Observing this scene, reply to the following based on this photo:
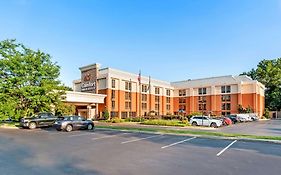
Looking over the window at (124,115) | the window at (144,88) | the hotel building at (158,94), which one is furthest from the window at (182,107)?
the window at (124,115)

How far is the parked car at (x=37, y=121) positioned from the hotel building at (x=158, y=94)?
16.8 meters

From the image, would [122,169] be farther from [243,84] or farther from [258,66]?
[258,66]

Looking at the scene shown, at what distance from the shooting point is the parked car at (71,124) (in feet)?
73.8

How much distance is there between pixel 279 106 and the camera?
230 ft

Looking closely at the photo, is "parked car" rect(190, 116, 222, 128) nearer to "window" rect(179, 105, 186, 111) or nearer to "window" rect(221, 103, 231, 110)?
"window" rect(221, 103, 231, 110)

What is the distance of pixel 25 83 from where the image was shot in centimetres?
2925

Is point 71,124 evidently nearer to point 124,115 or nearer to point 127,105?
point 124,115

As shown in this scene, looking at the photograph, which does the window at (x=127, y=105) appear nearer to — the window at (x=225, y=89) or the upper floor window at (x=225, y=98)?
the upper floor window at (x=225, y=98)

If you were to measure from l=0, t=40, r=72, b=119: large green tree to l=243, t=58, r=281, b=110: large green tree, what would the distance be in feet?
204

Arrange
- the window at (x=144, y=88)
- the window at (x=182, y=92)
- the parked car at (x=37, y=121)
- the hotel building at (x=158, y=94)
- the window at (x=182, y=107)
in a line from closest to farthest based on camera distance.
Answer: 1. the parked car at (x=37, y=121)
2. the hotel building at (x=158, y=94)
3. the window at (x=144, y=88)
4. the window at (x=182, y=107)
5. the window at (x=182, y=92)

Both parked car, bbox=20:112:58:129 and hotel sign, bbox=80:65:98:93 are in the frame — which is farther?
hotel sign, bbox=80:65:98:93

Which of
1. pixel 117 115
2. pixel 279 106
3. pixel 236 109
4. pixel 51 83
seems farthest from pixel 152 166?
pixel 279 106

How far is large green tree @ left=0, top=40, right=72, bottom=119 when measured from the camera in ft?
91.9

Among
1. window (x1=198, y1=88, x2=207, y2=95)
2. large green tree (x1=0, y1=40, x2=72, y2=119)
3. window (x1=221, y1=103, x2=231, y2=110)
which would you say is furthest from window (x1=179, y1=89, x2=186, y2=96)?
large green tree (x1=0, y1=40, x2=72, y2=119)
